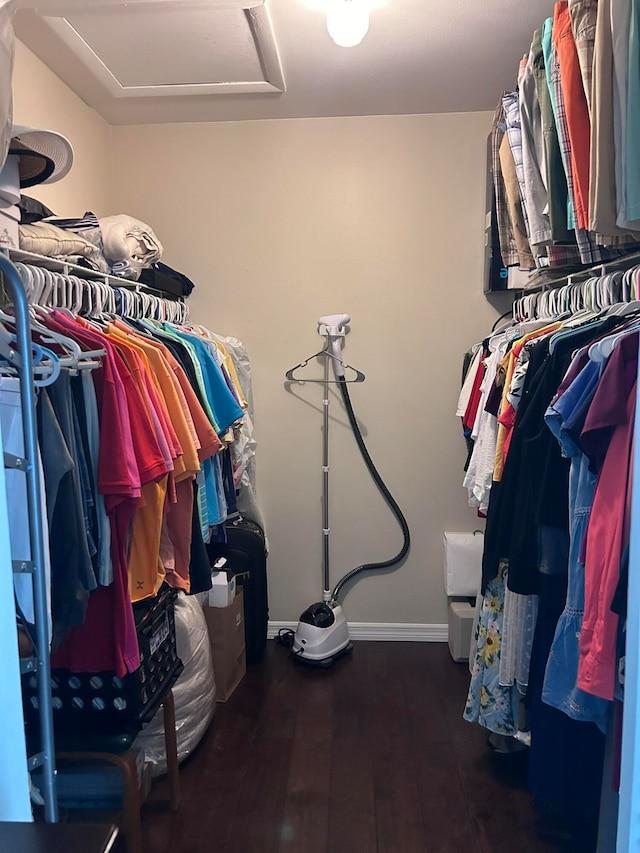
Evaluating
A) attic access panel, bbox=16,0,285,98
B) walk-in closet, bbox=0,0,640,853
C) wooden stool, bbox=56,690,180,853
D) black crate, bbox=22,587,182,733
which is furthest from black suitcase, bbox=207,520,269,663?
attic access panel, bbox=16,0,285,98

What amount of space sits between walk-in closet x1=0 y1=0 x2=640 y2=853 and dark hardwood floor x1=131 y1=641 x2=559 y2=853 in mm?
13

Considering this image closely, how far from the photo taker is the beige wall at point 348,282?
299cm

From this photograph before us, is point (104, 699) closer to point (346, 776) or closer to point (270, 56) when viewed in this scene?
point (346, 776)

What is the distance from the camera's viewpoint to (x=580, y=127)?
4.83 feet

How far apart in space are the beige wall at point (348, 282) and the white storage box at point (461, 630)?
231 millimetres

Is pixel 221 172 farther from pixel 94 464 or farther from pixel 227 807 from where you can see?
pixel 227 807

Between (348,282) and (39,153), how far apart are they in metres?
1.65

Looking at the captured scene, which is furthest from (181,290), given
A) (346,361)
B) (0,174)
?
(0,174)

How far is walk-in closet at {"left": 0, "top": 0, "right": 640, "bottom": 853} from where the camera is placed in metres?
1.35

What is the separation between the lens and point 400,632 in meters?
3.18

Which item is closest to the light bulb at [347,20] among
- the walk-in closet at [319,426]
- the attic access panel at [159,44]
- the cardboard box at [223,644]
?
the walk-in closet at [319,426]

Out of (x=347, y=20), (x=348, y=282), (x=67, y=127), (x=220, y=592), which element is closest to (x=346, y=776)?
(x=220, y=592)

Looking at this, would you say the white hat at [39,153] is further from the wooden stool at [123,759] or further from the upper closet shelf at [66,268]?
the wooden stool at [123,759]

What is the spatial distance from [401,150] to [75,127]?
1.46 metres
